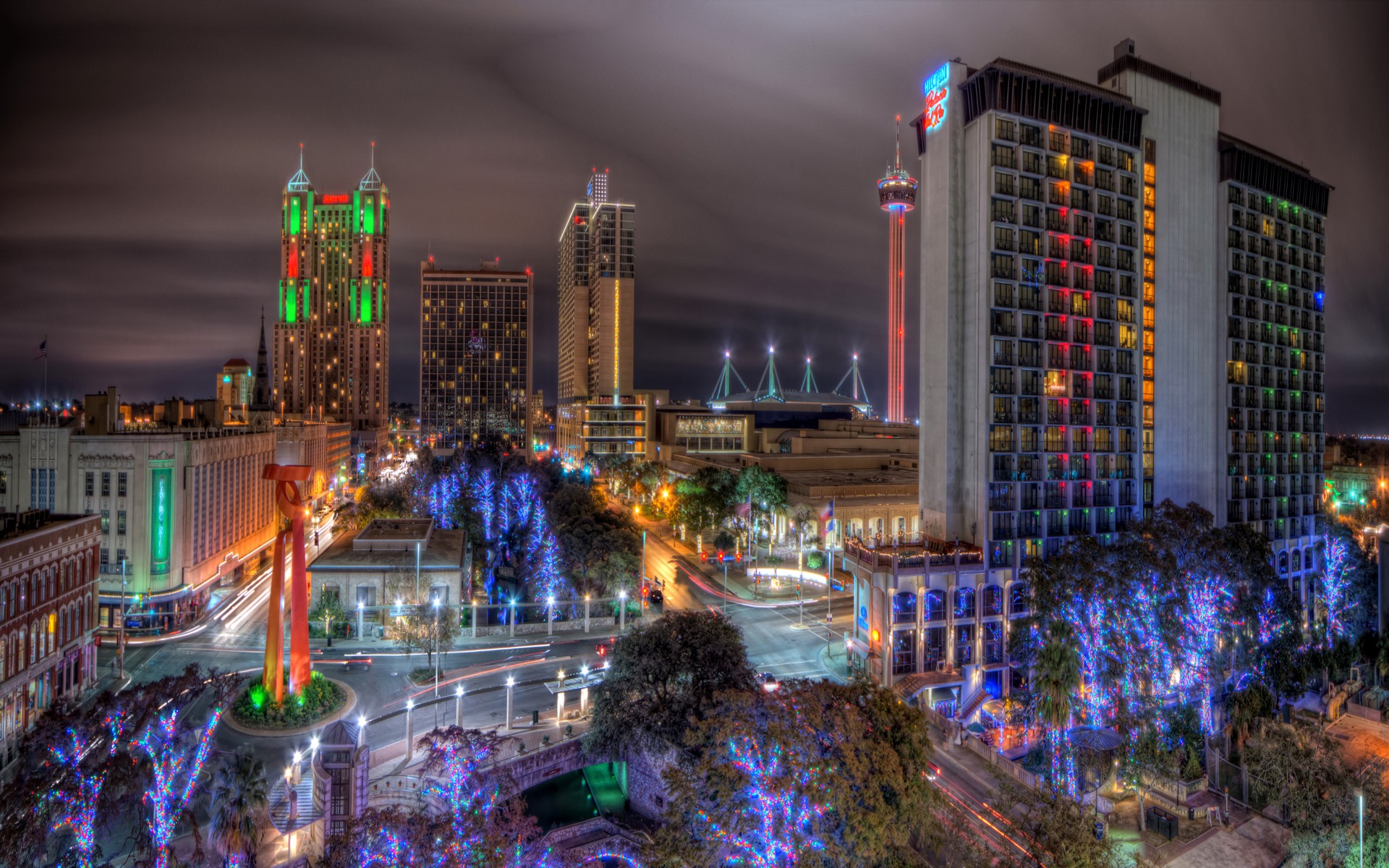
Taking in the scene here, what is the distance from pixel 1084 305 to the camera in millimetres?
56469

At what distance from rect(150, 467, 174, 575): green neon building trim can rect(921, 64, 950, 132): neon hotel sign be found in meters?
69.8

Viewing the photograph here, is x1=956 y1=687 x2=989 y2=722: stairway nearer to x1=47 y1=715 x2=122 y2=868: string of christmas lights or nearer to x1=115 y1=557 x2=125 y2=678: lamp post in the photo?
x1=47 y1=715 x2=122 y2=868: string of christmas lights

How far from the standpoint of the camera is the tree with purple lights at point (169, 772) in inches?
1057

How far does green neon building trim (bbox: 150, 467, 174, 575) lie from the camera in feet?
205

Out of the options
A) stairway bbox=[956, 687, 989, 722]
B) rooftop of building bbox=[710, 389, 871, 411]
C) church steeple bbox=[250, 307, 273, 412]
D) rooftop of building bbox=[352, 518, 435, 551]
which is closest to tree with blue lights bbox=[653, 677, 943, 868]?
stairway bbox=[956, 687, 989, 722]

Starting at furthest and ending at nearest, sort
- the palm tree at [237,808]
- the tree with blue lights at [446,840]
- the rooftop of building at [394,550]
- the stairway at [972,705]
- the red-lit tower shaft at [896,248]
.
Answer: the red-lit tower shaft at [896,248]
the rooftop of building at [394,550]
the stairway at [972,705]
the palm tree at [237,808]
the tree with blue lights at [446,840]

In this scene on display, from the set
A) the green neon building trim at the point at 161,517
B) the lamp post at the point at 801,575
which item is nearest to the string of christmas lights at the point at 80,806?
the green neon building trim at the point at 161,517

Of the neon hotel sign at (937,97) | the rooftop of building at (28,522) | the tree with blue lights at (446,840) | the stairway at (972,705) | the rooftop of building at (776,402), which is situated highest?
the neon hotel sign at (937,97)

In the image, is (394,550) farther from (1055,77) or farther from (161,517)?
(1055,77)

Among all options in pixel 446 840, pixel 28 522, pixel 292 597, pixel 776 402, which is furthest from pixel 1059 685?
pixel 776 402

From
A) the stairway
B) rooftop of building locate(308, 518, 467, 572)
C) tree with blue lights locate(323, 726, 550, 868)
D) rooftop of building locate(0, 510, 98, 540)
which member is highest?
rooftop of building locate(0, 510, 98, 540)

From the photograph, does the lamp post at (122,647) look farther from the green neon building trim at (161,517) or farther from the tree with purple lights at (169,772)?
the tree with purple lights at (169,772)

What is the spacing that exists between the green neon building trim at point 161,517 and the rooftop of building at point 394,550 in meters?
12.1

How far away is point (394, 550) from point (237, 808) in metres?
40.7
